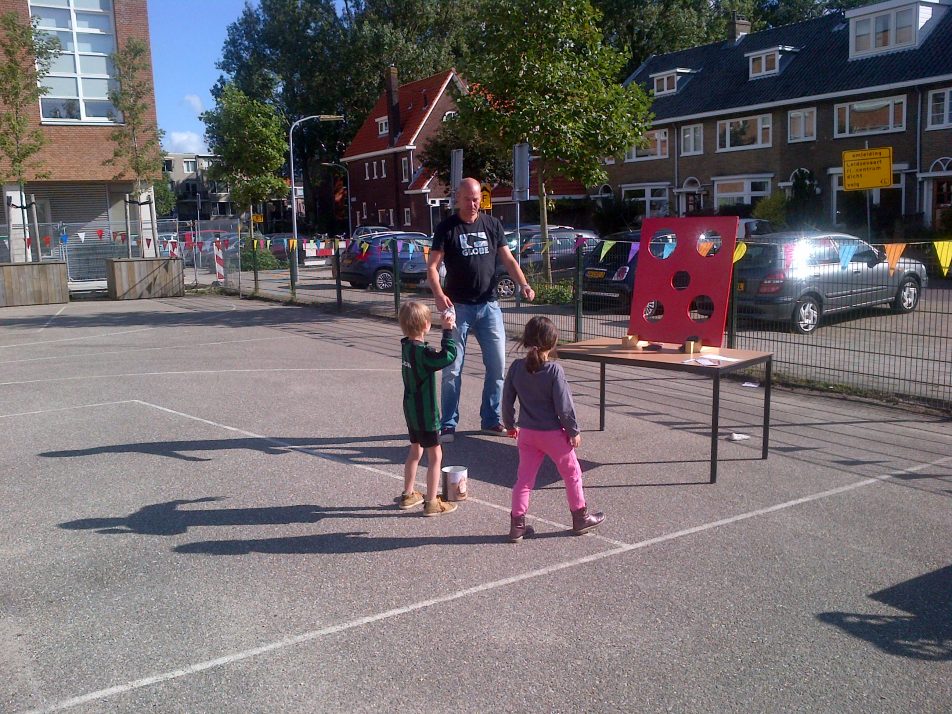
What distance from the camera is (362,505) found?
19.6 ft

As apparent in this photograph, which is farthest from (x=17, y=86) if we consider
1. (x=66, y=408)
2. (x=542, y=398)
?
(x=542, y=398)

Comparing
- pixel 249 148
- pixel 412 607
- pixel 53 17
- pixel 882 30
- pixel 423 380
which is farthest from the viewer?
pixel 249 148

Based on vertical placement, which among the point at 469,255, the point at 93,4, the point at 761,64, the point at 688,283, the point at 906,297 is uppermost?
the point at 93,4

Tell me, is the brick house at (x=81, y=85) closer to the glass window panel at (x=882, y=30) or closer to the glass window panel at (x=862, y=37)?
the glass window panel at (x=862, y=37)

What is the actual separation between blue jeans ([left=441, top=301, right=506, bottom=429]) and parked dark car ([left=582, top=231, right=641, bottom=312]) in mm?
5142

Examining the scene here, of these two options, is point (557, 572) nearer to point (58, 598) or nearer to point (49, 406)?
point (58, 598)

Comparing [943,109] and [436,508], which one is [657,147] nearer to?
[943,109]

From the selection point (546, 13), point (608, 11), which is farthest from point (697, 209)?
point (546, 13)

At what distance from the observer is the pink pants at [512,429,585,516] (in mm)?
5230

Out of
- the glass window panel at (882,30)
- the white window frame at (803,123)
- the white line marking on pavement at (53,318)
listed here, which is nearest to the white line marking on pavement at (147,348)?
the white line marking on pavement at (53,318)

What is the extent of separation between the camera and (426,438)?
18.5 ft

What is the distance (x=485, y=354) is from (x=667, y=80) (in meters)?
38.9

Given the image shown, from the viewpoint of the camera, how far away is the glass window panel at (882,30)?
3349 centimetres

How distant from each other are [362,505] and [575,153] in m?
12.5
